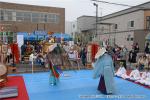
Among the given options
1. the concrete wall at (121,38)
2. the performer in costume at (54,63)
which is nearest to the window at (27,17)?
the concrete wall at (121,38)

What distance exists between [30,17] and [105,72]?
21.5 m

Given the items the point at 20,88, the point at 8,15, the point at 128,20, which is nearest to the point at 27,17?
the point at 8,15

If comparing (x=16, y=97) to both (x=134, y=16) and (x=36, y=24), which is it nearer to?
(x=134, y=16)

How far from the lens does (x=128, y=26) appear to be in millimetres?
19422

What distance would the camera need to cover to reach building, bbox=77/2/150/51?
1752cm

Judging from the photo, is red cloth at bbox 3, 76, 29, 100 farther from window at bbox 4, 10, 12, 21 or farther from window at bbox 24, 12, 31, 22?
window at bbox 24, 12, 31, 22

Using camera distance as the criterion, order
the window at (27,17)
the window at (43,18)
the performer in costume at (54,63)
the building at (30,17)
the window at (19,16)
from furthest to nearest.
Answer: the window at (43,18) < the window at (27,17) < the window at (19,16) < the building at (30,17) < the performer in costume at (54,63)

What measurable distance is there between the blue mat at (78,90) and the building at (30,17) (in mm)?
17585

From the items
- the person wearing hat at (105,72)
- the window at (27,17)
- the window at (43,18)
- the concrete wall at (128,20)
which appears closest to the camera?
the person wearing hat at (105,72)

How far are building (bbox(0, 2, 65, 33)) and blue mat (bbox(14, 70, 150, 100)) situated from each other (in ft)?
57.7

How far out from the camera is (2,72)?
6844mm

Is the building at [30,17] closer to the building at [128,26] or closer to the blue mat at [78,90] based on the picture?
the building at [128,26]

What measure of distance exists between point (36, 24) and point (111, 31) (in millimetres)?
Answer: 9917

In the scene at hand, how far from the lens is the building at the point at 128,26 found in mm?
17516
